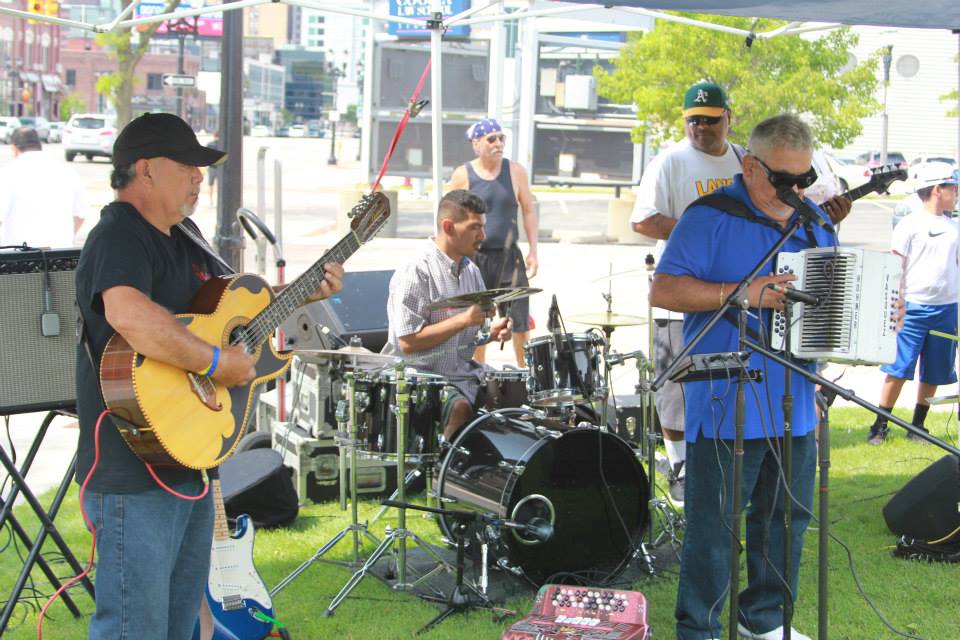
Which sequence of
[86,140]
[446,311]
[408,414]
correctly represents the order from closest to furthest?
1. [408,414]
2. [446,311]
3. [86,140]

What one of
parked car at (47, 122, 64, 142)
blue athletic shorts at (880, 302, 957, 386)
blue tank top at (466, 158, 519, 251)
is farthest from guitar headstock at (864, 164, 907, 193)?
parked car at (47, 122, 64, 142)

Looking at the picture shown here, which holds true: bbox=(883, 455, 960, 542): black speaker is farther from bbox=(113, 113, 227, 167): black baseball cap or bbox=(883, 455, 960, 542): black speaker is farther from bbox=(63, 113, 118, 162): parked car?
bbox=(63, 113, 118, 162): parked car

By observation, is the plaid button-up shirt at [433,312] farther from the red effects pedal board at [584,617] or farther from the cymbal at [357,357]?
the red effects pedal board at [584,617]

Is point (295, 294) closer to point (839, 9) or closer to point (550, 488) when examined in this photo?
point (550, 488)

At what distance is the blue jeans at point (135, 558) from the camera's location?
120 inches

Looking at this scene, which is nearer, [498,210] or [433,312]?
[433,312]

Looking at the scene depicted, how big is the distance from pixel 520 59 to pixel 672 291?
23.6 m

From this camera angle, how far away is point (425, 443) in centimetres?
522

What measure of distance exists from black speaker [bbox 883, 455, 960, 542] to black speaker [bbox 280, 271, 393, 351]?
3.15 m

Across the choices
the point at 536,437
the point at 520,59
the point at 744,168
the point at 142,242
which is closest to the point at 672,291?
the point at 744,168

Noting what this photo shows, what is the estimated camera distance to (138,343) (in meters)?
2.99

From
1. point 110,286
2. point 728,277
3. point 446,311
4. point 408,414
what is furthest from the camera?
point 446,311

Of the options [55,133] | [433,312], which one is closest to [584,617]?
[433,312]

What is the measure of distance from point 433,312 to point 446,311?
3.0 inches
